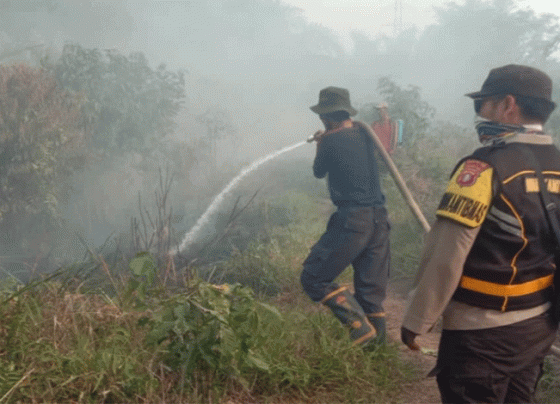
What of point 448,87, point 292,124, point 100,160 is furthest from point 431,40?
point 100,160

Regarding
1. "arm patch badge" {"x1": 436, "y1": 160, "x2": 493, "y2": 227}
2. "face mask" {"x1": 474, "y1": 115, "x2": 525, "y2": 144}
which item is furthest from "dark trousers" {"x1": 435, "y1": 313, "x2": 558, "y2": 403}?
"face mask" {"x1": 474, "y1": 115, "x2": 525, "y2": 144}

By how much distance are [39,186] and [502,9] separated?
45.9m

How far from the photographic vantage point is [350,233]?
4246 mm

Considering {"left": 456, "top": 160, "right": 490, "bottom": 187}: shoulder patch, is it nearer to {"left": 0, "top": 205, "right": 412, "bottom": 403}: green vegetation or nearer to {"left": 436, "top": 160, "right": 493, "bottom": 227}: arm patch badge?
{"left": 436, "top": 160, "right": 493, "bottom": 227}: arm patch badge

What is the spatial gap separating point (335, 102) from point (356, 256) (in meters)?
1.24

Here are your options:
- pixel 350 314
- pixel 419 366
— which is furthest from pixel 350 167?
pixel 419 366

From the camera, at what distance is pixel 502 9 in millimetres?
48406

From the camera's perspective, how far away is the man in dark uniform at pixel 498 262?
7.04 ft

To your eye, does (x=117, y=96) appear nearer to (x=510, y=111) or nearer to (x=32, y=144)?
(x=32, y=144)

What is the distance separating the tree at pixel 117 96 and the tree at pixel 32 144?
1212 mm

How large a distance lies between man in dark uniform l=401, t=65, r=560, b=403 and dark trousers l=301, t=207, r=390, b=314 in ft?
6.17

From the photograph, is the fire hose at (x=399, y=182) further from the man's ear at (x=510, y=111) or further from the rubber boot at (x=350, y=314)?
the man's ear at (x=510, y=111)

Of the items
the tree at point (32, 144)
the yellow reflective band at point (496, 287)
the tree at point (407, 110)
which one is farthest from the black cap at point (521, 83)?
the tree at point (32, 144)

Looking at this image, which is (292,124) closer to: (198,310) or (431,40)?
(198,310)
